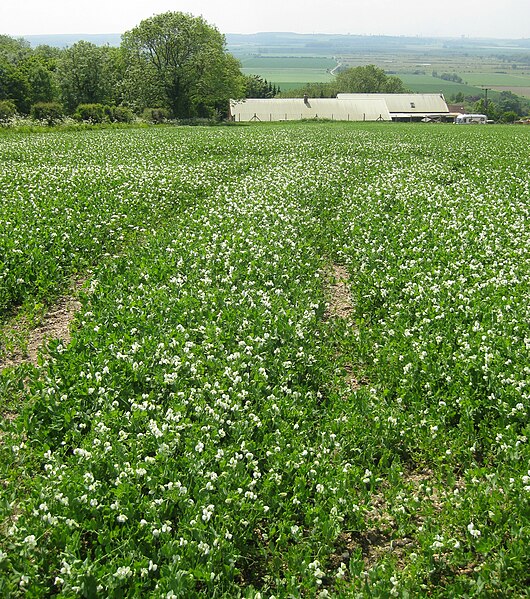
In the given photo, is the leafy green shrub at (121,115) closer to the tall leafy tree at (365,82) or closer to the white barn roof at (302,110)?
the white barn roof at (302,110)

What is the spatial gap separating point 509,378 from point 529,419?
65 centimetres

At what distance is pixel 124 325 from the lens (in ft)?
27.8

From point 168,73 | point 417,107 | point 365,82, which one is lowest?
point 417,107

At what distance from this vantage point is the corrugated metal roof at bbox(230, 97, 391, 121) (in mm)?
84688

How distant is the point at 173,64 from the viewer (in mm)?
72500

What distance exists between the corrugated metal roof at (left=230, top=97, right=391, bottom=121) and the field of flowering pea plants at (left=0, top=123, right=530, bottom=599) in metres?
74.2

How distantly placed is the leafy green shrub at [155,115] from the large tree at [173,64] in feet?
23.9

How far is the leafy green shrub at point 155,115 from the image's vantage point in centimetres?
6239

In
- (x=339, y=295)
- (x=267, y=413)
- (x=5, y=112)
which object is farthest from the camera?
(x=5, y=112)

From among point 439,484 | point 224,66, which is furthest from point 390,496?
point 224,66

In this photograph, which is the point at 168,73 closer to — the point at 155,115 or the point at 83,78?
the point at 155,115

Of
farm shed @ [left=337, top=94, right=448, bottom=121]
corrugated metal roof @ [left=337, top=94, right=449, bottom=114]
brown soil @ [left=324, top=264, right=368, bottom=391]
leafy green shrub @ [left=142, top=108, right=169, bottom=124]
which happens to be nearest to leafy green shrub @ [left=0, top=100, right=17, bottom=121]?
leafy green shrub @ [left=142, top=108, right=169, bottom=124]

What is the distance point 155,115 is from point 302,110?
30323mm

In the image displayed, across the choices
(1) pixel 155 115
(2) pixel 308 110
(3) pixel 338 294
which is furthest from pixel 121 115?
(3) pixel 338 294
